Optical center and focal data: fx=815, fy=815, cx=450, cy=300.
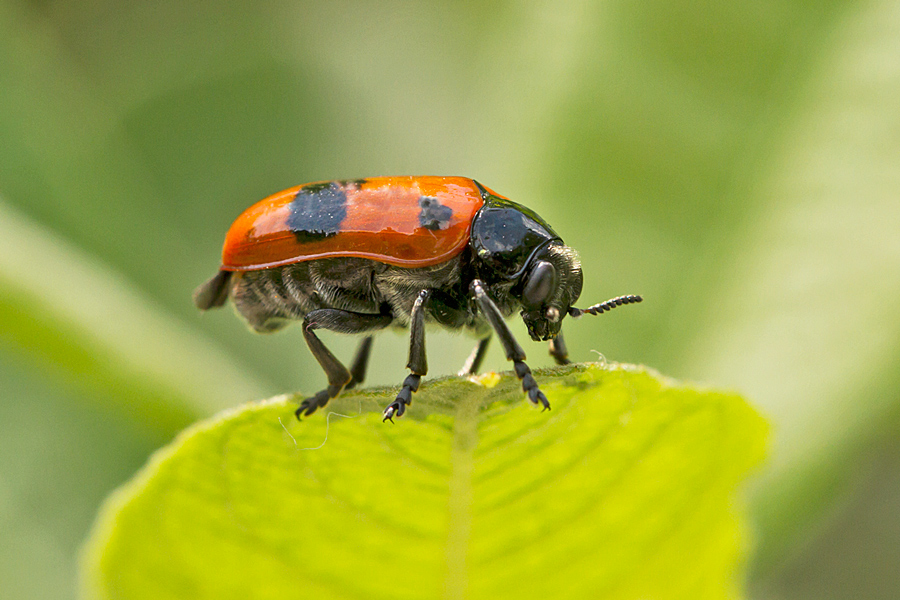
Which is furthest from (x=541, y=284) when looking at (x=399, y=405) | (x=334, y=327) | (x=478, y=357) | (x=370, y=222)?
(x=399, y=405)

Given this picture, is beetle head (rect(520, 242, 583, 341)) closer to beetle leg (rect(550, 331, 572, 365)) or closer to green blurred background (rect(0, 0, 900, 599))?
beetle leg (rect(550, 331, 572, 365))

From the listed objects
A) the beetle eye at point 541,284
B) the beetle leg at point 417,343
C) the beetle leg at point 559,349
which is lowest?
the beetle leg at point 559,349

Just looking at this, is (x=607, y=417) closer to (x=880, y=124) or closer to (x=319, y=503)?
(x=319, y=503)

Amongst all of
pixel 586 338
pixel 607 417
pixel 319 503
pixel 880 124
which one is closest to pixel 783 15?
pixel 880 124

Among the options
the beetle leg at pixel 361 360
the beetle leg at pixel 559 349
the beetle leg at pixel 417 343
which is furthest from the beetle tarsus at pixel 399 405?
the beetle leg at pixel 361 360

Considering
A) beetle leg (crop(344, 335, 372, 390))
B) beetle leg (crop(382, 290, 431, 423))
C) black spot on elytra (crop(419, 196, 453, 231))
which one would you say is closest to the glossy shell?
black spot on elytra (crop(419, 196, 453, 231))

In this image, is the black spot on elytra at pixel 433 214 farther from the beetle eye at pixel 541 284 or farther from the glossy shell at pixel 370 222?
the beetle eye at pixel 541 284
